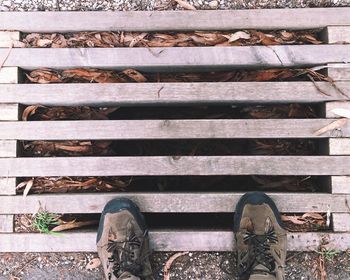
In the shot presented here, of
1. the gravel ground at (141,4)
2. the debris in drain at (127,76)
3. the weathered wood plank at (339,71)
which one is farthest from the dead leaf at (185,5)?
the weathered wood plank at (339,71)

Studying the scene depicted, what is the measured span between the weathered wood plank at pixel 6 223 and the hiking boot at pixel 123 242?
0.34 m

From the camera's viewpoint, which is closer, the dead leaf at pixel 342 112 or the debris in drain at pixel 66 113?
the dead leaf at pixel 342 112

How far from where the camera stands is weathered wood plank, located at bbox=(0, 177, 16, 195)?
1.92 meters

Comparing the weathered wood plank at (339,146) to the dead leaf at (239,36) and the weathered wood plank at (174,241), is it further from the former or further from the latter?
the dead leaf at (239,36)

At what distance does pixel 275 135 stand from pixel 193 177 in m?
0.44

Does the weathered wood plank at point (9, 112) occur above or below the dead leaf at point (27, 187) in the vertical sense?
above

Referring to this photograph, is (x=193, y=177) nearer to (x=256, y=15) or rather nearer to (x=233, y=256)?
(x=233, y=256)

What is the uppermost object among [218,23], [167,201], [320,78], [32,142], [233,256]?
[218,23]

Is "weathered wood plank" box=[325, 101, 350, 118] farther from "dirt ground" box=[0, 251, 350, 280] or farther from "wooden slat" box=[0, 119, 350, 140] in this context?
"dirt ground" box=[0, 251, 350, 280]

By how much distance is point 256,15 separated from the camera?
1899mm

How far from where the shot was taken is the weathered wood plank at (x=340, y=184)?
1.89 m

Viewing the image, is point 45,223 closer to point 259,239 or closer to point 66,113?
point 66,113

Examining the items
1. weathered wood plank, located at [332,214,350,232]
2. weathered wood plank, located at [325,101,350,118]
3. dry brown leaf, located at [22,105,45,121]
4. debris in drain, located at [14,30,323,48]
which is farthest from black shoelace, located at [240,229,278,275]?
dry brown leaf, located at [22,105,45,121]

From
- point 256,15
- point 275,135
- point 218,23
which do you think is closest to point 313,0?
point 256,15
